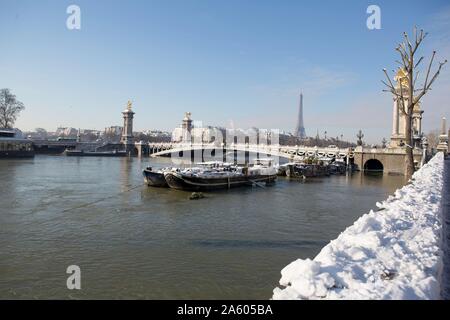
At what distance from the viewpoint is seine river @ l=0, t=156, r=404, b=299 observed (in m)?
8.82

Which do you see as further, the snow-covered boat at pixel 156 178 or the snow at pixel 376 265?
the snow-covered boat at pixel 156 178

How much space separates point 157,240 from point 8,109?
2917 inches

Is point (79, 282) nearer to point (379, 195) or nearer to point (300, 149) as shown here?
point (379, 195)

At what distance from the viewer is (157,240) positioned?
42.4ft

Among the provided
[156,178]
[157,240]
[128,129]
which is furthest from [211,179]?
[128,129]

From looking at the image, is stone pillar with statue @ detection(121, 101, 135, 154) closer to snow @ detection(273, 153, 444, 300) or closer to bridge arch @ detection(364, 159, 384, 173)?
bridge arch @ detection(364, 159, 384, 173)

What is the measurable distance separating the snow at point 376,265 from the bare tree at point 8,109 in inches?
3158

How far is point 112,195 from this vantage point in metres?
23.5

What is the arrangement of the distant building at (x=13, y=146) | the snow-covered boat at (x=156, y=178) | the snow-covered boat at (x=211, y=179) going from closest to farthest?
the snow-covered boat at (x=211, y=179) < the snow-covered boat at (x=156, y=178) < the distant building at (x=13, y=146)

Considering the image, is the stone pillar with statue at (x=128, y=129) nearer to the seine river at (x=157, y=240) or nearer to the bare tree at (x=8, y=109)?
the bare tree at (x=8, y=109)

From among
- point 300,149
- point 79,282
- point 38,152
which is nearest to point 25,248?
point 79,282

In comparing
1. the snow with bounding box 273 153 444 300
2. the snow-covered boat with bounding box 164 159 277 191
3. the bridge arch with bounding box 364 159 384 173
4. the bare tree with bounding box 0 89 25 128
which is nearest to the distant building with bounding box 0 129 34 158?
the bare tree with bounding box 0 89 25 128

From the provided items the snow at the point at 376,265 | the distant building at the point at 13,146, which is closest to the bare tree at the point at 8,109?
the distant building at the point at 13,146

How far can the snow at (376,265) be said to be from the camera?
4.30m
